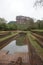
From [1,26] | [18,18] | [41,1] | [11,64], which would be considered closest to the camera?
[11,64]

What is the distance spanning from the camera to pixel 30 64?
697 cm

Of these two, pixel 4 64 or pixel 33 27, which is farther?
pixel 33 27

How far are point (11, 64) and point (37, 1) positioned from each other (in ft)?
28.1

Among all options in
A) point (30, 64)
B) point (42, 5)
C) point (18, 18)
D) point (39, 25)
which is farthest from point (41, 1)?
point (18, 18)

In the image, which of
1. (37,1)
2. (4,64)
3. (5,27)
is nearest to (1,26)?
(5,27)

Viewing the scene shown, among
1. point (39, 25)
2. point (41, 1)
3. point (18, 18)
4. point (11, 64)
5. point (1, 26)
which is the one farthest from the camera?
point (18, 18)

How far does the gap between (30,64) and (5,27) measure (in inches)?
2351

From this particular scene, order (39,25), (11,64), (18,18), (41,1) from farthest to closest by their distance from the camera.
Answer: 1. (18,18)
2. (39,25)
3. (41,1)
4. (11,64)

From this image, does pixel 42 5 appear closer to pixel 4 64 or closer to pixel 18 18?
pixel 4 64

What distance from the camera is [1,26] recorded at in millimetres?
64312

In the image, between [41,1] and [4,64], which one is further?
[41,1]

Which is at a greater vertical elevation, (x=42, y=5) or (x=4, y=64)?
(x=42, y=5)

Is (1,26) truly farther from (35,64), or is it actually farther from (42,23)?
(35,64)

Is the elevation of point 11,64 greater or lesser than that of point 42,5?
lesser
